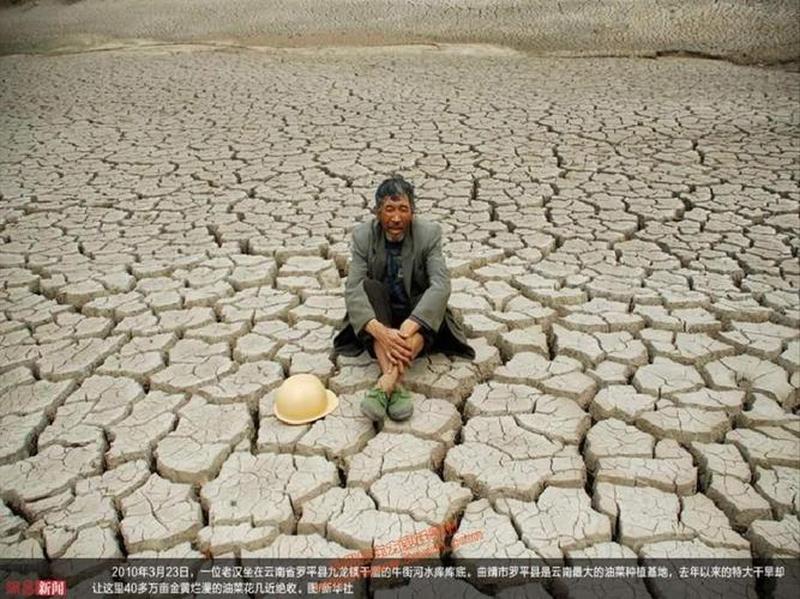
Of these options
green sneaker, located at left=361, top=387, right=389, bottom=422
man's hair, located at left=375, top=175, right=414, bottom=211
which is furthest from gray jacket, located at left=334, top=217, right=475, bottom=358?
green sneaker, located at left=361, top=387, right=389, bottom=422

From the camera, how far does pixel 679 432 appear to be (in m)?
2.33

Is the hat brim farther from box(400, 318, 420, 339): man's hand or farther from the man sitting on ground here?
box(400, 318, 420, 339): man's hand

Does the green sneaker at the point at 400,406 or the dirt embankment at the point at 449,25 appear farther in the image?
the dirt embankment at the point at 449,25

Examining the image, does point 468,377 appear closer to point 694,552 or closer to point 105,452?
point 694,552

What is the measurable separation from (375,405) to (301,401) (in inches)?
11.0

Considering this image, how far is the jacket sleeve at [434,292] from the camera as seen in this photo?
2.48 metres

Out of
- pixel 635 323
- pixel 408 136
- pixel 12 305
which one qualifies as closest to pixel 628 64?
pixel 408 136

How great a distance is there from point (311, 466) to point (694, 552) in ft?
3.83

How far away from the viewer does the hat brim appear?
7.93 ft

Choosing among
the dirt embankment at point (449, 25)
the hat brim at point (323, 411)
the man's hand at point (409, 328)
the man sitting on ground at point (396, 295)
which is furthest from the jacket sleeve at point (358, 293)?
the dirt embankment at point (449, 25)

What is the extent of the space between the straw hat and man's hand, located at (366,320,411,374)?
292 mm

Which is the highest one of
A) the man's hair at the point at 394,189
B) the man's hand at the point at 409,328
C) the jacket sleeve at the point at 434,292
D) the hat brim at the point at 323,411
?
the man's hair at the point at 394,189

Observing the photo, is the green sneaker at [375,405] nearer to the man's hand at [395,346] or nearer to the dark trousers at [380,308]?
the man's hand at [395,346]

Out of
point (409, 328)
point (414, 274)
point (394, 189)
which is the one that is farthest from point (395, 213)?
point (409, 328)
